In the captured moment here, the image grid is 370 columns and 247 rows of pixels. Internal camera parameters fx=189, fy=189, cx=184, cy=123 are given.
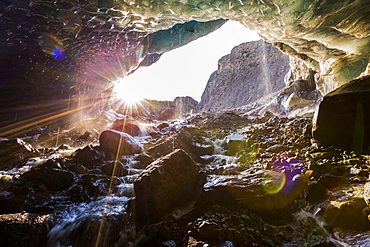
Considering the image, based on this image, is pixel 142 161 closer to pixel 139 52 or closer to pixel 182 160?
pixel 182 160

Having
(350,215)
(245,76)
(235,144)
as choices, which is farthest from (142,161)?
(245,76)

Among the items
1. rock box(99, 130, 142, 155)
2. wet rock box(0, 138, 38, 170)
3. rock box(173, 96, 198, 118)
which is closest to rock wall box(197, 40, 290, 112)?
rock box(173, 96, 198, 118)

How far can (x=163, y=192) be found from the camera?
16.5ft

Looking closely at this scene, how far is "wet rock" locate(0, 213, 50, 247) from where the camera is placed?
3717 millimetres

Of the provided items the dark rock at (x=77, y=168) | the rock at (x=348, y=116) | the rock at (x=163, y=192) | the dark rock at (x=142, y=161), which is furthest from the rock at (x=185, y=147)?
the rock at (x=348, y=116)

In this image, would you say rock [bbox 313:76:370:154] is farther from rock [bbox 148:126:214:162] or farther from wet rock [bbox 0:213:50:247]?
wet rock [bbox 0:213:50:247]

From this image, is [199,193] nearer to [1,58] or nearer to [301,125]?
[301,125]

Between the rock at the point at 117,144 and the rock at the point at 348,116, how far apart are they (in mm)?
8155

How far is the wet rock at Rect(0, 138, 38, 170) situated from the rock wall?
99.8ft

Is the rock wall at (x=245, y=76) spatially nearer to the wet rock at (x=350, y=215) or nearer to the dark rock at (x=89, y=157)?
the dark rock at (x=89, y=157)

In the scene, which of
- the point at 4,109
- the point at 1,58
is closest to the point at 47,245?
the point at 1,58

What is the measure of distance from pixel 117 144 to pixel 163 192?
551cm

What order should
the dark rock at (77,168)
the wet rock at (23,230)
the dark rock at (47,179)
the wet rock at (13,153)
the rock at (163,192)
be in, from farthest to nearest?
the wet rock at (13,153), the dark rock at (77,168), the dark rock at (47,179), the rock at (163,192), the wet rock at (23,230)

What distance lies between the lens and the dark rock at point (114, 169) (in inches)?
301
